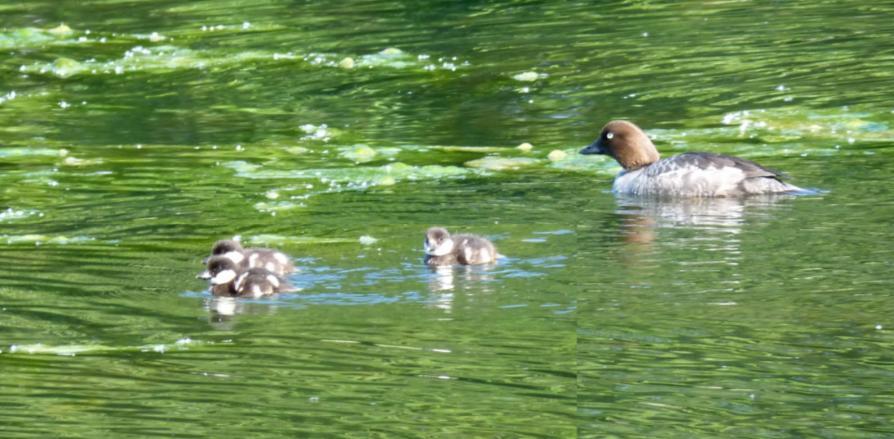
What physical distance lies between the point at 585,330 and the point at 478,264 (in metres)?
1.74

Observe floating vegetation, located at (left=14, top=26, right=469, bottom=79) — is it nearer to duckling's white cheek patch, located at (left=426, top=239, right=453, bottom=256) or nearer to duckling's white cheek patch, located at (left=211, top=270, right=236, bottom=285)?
duckling's white cheek patch, located at (left=426, top=239, right=453, bottom=256)

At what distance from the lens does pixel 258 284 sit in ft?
35.3

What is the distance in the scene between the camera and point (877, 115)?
1578cm

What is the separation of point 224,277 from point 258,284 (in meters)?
0.19

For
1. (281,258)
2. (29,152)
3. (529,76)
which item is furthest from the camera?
(529,76)

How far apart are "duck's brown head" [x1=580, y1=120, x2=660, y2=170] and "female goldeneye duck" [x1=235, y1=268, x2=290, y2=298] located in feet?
14.2

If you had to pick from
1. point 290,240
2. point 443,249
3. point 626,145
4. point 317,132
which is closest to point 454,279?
point 443,249

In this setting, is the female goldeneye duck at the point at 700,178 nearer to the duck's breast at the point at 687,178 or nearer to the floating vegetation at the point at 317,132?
the duck's breast at the point at 687,178

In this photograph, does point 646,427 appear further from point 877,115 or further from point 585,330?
point 877,115

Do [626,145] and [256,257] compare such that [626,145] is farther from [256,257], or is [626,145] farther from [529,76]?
[529,76]

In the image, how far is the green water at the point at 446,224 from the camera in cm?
861

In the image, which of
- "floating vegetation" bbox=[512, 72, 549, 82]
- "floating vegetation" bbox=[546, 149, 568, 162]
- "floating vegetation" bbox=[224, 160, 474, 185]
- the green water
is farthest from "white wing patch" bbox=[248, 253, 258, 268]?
"floating vegetation" bbox=[512, 72, 549, 82]

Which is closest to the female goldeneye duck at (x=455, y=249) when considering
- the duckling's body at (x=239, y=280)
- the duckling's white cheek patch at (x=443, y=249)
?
the duckling's white cheek patch at (x=443, y=249)

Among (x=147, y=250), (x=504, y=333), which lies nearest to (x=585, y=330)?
(x=504, y=333)
